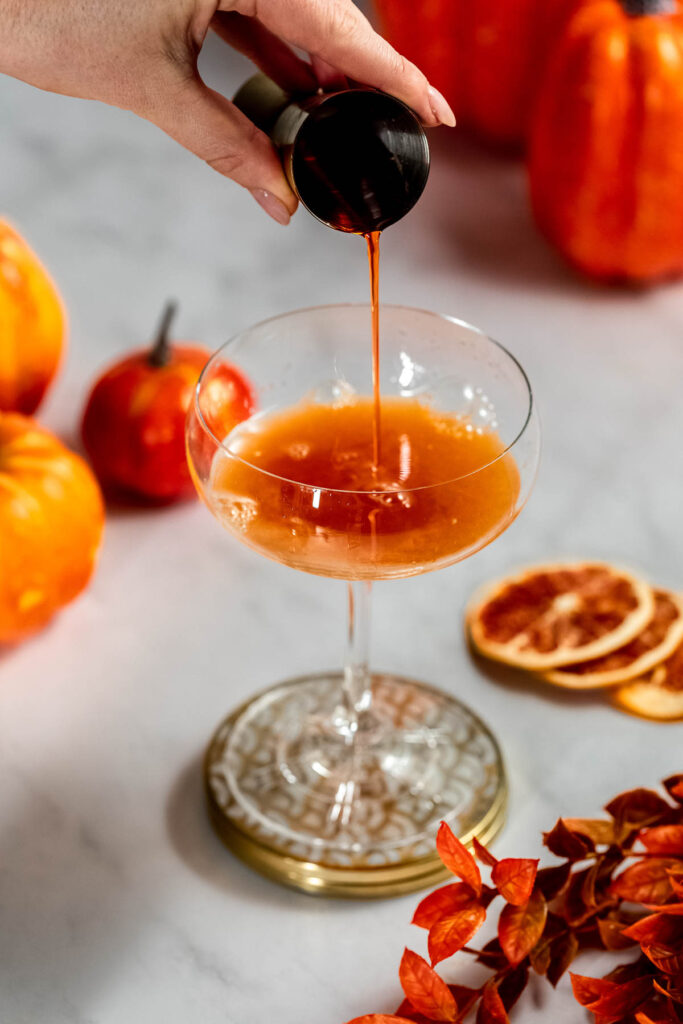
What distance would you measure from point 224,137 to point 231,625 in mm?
553

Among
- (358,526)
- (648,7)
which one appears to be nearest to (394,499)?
(358,526)

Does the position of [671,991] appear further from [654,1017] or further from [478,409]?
[478,409]

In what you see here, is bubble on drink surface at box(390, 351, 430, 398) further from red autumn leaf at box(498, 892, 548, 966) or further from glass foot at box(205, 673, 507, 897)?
red autumn leaf at box(498, 892, 548, 966)

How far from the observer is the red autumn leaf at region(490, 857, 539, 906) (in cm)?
88

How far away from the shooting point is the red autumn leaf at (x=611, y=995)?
86 cm

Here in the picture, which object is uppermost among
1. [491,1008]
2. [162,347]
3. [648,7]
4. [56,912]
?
[648,7]

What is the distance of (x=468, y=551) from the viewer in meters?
0.95

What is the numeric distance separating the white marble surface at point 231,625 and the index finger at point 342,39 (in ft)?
1.98

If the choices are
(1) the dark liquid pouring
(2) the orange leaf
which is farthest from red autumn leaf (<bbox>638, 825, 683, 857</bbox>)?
(1) the dark liquid pouring

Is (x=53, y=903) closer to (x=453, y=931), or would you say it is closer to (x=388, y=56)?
(x=453, y=931)

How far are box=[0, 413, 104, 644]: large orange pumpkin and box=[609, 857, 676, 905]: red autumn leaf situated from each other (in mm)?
618

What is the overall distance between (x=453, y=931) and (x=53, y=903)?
0.36m

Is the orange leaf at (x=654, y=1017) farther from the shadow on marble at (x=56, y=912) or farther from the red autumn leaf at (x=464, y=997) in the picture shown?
the shadow on marble at (x=56, y=912)

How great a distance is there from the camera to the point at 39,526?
1.19 m
